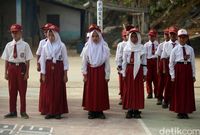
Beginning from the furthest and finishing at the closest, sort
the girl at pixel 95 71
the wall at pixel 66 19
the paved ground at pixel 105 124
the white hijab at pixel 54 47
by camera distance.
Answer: the wall at pixel 66 19, the girl at pixel 95 71, the white hijab at pixel 54 47, the paved ground at pixel 105 124

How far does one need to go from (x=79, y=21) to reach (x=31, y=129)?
30.2 m

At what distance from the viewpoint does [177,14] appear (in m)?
35.2

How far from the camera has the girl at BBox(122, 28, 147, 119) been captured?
10664mm

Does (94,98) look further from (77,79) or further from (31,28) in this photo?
(31,28)

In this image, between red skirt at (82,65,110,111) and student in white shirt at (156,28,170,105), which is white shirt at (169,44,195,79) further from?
student in white shirt at (156,28,170,105)

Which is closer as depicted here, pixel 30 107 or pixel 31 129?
pixel 31 129

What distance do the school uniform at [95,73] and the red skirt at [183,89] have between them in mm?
1514

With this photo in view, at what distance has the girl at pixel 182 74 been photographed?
35.2ft

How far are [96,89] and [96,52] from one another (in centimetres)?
79

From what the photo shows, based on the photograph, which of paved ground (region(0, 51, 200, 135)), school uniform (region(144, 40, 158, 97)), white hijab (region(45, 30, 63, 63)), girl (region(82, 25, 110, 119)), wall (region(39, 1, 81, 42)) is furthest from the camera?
wall (region(39, 1, 81, 42))

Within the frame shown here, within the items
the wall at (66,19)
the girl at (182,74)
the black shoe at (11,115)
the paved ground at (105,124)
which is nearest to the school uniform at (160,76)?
the paved ground at (105,124)

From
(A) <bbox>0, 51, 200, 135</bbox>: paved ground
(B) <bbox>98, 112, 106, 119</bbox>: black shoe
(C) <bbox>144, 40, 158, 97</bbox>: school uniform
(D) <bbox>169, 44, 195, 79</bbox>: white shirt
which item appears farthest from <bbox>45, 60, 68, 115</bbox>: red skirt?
(C) <bbox>144, 40, 158, 97</bbox>: school uniform

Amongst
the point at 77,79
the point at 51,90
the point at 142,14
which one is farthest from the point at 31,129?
the point at 142,14

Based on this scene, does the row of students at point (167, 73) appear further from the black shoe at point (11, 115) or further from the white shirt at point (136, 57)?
the black shoe at point (11, 115)
